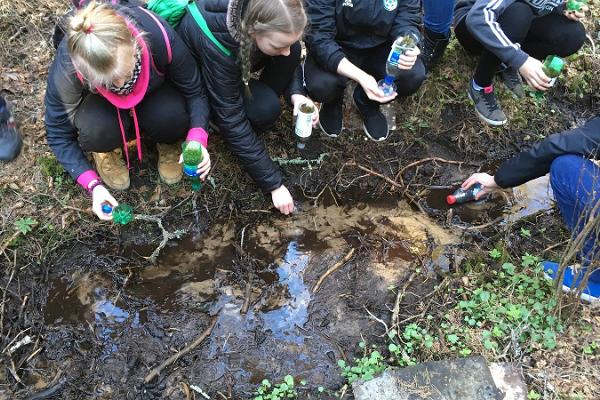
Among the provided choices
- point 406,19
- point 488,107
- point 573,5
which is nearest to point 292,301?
point 406,19

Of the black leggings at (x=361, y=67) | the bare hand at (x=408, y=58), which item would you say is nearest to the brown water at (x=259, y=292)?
the black leggings at (x=361, y=67)

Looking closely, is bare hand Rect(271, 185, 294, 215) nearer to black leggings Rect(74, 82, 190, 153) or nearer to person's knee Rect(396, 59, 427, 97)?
black leggings Rect(74, 82, 190, 153)

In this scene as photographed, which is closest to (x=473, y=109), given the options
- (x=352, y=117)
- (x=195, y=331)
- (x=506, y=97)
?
(x=506, y=97)

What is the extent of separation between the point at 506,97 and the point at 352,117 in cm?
127

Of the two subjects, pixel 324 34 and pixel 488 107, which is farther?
pixel 488 107

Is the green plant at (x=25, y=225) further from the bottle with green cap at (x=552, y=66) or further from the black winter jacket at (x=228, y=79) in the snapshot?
the bottle with green cap at (x=552, y=66)

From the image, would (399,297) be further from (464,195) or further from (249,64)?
(249,64)

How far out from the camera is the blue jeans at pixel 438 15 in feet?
10.5

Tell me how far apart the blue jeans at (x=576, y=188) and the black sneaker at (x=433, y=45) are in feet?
4.18

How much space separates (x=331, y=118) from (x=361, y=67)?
39 centimetres

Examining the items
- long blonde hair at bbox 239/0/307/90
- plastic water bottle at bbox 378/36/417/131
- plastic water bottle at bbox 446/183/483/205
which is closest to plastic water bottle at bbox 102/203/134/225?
long blonde hair at bbox 239/0/307/90

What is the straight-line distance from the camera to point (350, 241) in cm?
301

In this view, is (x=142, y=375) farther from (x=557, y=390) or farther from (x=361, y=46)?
(x=361, y=46)

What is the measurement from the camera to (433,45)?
3.48 meters
